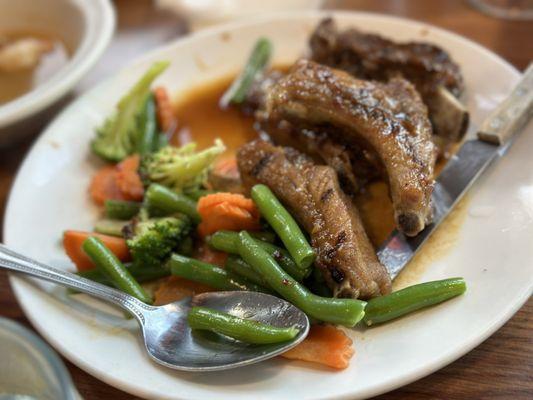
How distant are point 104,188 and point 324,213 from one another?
4.68ft

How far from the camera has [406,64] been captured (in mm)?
3377

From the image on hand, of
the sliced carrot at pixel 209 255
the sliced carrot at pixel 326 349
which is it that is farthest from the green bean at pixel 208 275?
the sliced carrot at pixel 326 349

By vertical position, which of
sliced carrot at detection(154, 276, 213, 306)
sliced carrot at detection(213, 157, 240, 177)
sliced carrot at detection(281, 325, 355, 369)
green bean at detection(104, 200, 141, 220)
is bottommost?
sliced carrot at detection(281, 325, 355, 369)

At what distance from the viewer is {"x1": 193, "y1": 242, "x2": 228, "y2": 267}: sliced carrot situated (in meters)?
2.75

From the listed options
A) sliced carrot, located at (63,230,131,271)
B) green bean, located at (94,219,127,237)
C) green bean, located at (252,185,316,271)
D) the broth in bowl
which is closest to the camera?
green bean, located at (252,185,316,271)

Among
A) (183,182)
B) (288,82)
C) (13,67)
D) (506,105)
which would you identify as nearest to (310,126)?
(288,82)

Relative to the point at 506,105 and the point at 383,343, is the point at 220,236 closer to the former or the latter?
the point at 383,343

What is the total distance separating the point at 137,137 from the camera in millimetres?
3619

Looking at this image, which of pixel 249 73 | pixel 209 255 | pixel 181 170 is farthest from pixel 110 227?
pixel 249 73

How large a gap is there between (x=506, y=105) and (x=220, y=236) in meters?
1.60

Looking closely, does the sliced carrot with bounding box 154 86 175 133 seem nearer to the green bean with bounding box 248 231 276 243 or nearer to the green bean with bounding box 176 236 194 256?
the green bean with bounding box 176 236 194 256

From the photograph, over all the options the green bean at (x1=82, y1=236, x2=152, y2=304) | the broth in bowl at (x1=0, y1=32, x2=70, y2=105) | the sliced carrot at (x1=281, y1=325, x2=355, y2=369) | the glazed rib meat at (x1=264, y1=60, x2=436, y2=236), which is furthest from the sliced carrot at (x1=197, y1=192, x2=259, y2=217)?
the broth in bowl at (x1=0, y1=32, x2=70, y2=105)

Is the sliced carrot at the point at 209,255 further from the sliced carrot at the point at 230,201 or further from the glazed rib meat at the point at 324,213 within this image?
the glazed rib meat at the point at 324,213

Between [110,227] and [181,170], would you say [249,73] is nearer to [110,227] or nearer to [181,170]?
[181,170]
